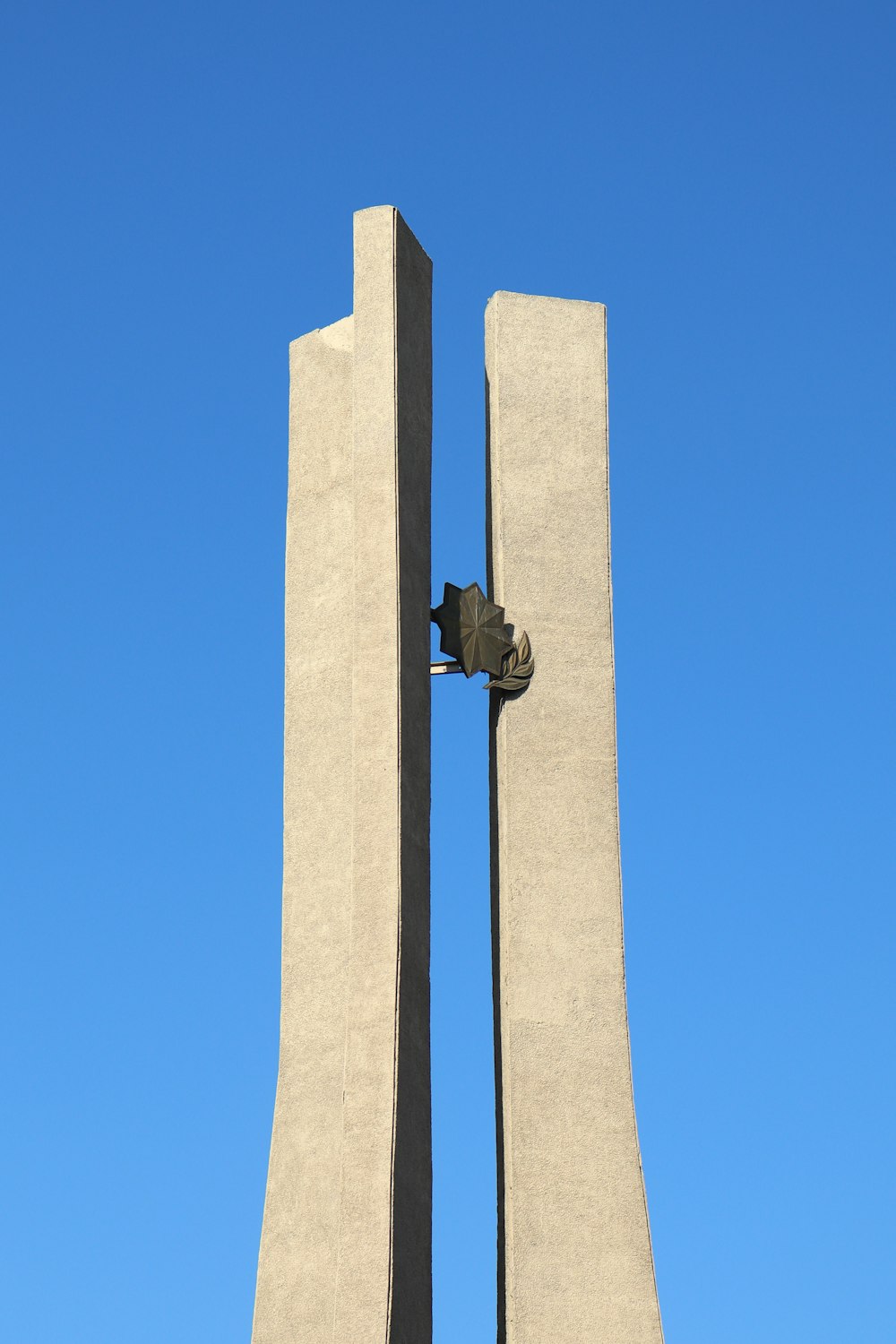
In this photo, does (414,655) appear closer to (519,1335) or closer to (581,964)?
(581,964)

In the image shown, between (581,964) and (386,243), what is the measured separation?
3715 mm

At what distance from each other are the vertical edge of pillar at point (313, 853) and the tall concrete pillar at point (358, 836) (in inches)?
0.4

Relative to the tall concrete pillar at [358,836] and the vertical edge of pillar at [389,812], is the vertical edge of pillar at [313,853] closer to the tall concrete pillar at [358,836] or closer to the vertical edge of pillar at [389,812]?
the tall concrete pillar at [358,836]

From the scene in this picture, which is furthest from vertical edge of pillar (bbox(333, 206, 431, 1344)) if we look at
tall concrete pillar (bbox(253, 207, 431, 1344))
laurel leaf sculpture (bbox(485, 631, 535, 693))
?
laurel leaf sculpture (bbox(485, 631, 535, 693))

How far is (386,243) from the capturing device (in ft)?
34.1

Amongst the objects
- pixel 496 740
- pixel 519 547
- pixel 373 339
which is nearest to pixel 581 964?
pixel 496 740

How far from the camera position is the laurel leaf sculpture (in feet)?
34.6

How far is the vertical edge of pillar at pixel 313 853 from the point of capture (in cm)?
971

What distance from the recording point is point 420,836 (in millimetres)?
9914

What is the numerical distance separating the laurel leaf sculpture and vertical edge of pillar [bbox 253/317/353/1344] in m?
0.77

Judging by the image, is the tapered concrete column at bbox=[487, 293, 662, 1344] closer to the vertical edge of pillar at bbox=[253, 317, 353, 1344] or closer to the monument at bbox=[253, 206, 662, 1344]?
the monument at bbox=[253, 206, 662, 1344]

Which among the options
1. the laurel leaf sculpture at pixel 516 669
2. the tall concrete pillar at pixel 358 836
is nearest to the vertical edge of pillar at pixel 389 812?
the tall concrete pillar at pixel 358 836

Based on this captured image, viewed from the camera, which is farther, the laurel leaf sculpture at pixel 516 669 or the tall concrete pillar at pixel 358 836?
the laurel leaf sculpture at pixel 516 669

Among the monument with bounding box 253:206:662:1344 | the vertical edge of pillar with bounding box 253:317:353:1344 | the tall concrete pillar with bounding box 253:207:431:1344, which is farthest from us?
the vertical edge of pillar with bounding box 253:317:353:1344
